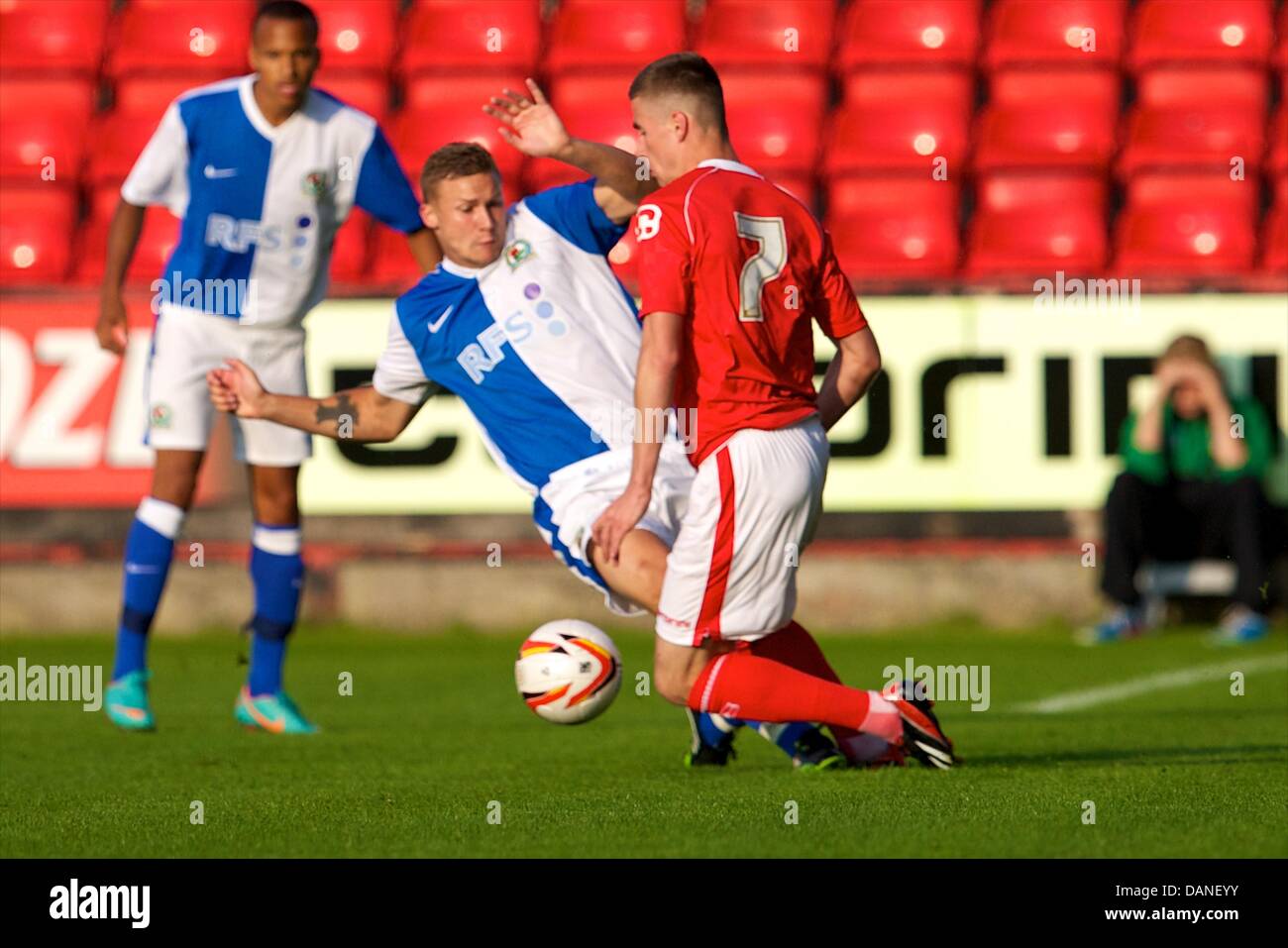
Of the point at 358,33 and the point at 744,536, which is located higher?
the point at 358,33

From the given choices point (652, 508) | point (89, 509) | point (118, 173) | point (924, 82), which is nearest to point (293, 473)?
point (652, 508)

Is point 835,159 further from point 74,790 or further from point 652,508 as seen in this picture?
point 74,790

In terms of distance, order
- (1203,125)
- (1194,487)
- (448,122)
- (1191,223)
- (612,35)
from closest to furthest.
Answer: (1194,487)
(1191,223)
(1203,125)
(448,122)
(612,35)

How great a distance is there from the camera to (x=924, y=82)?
11.5 meters

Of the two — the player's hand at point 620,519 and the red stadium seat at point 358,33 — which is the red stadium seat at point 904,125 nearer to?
the red stadium seat at point 358,33

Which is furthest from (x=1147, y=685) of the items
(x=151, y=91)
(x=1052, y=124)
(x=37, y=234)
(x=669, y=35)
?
(x=151, y=91)

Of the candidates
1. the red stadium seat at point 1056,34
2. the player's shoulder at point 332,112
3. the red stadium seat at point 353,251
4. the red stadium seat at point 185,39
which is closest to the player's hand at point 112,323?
the player's shoulder at point 332,112

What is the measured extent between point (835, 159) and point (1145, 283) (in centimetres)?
202

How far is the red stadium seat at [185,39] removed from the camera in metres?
11.7

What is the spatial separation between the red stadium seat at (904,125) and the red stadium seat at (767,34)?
452mm

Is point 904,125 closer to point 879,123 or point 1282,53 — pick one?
point 879,123

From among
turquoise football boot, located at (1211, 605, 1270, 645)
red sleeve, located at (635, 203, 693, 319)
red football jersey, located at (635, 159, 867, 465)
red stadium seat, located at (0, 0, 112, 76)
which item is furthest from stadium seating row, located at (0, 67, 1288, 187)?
red sleeve, located at (635, 203, 693, 319)

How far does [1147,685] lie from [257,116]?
12.5 feet

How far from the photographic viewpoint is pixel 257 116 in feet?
23.1
